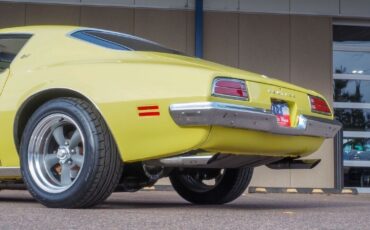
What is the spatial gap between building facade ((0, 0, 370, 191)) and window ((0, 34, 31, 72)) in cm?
658

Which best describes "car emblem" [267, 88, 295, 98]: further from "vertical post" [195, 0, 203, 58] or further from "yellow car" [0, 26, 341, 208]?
"vertical post" [195, 0, 203, 58]

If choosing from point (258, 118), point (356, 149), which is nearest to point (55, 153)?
point (258, 118)

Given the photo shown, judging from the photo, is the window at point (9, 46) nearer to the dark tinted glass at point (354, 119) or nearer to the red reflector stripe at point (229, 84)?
the red reflector stripe at point (229, 84)

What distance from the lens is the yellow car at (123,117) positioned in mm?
4496

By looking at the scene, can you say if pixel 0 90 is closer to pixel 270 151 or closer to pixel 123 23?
pixel 270 151

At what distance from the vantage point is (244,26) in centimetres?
1236

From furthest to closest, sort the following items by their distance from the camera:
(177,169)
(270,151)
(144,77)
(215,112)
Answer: (177,169)
(270,151)
(144,77)
(215,112)

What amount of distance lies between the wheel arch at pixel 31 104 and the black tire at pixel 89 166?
118 millimetres

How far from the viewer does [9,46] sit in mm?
5648

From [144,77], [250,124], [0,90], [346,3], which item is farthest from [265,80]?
[346,3]

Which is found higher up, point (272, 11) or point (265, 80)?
point (272, 11)

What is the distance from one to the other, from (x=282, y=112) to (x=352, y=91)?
8.26 meters

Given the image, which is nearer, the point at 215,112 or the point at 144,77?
the point at 215,112

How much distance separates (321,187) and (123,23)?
4.48 m
